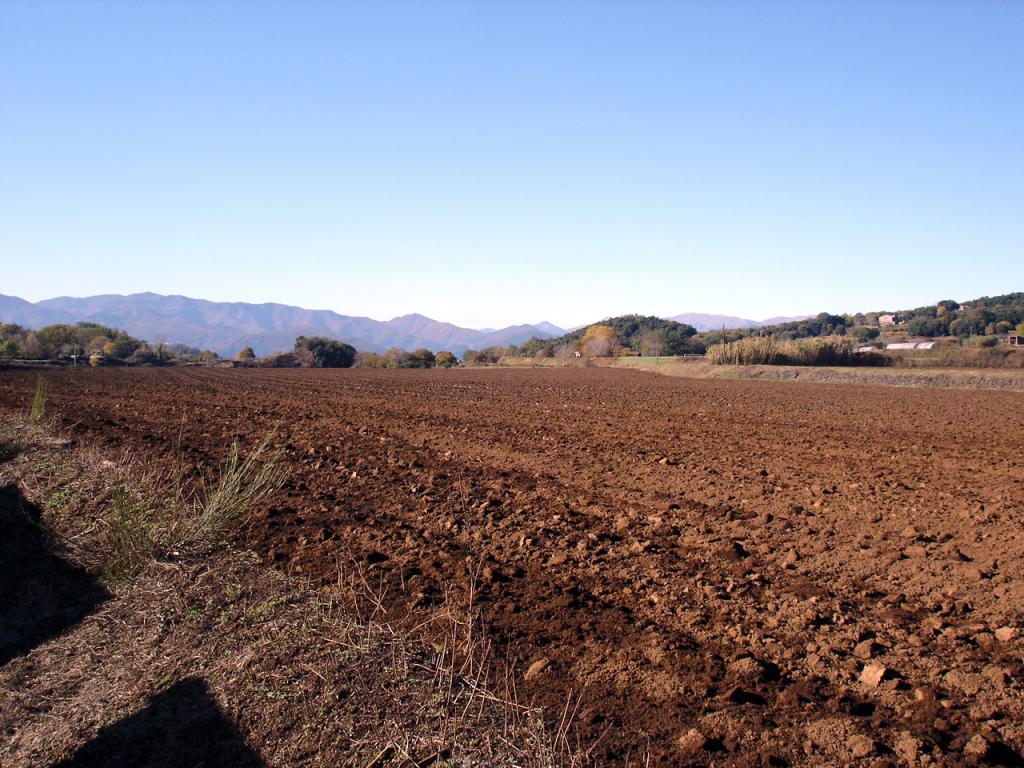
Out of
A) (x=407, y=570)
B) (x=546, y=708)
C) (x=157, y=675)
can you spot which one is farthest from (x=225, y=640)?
(x=546, y=708)

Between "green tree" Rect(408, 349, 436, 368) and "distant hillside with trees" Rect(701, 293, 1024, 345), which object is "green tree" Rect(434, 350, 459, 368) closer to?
"green tree" Rect(408, 349, 436, 368)

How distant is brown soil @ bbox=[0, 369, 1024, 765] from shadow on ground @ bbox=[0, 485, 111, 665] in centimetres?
155

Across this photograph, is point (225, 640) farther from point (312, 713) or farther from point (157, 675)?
point (312, 713)

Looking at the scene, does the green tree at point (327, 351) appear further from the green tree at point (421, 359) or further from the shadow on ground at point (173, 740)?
the shadow on ground at point (173, 740)

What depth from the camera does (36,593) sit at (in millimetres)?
5988

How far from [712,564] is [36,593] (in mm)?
5868

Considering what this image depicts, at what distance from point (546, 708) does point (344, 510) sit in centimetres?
488

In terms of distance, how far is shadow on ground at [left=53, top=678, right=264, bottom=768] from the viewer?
12.0 ft

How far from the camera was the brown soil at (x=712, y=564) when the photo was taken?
3.77 meters

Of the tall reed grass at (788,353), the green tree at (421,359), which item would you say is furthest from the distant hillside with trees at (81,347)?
the tall reed grass at (788,353)

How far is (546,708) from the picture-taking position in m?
3.85

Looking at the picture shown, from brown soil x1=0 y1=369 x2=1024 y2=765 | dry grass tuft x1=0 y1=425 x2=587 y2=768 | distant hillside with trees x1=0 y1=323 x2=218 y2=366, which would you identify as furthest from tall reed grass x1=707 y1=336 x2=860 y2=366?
distant hillside with trees x1=0 y1=323 x2=218 y2=366

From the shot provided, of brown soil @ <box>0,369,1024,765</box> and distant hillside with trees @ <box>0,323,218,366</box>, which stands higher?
distant hillside with trees @ <box>0,323,218,366</box>

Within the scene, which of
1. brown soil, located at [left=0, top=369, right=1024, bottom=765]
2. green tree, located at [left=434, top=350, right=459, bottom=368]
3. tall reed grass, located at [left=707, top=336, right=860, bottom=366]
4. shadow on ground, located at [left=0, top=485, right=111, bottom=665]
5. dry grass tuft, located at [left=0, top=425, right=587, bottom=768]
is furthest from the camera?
green tree, located at [left=434, top=350, right=459, bottom=368]
